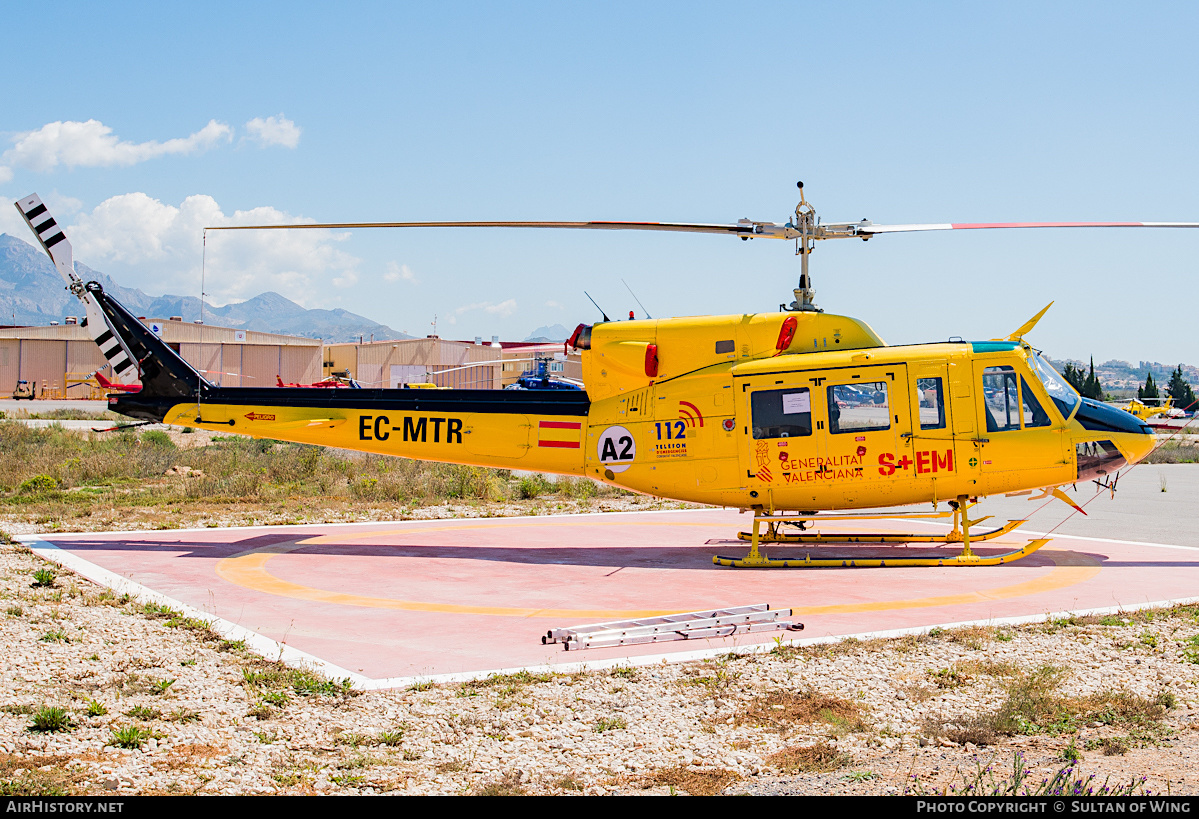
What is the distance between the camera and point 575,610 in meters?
9.90

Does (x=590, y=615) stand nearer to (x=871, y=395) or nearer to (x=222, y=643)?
(x=222, y=643)

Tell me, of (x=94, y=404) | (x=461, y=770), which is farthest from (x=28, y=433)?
(x=94, y=404)

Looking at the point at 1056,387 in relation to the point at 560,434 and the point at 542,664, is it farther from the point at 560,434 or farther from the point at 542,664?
the point at 542,664

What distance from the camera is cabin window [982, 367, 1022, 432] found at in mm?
12297

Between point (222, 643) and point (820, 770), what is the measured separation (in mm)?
5633

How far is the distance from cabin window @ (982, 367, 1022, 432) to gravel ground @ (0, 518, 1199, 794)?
176 inches

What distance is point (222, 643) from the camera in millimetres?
8133

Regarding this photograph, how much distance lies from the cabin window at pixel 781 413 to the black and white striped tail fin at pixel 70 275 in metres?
10.5

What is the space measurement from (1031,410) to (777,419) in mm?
3526

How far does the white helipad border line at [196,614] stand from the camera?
24.3ft

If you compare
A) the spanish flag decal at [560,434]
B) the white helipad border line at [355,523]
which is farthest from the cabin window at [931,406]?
the white helipad border line at [355,523]

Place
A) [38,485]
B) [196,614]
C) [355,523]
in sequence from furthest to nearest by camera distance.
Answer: [38,485] → [355,523] → [196,614]

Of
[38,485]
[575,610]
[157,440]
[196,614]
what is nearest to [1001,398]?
[575,610]
